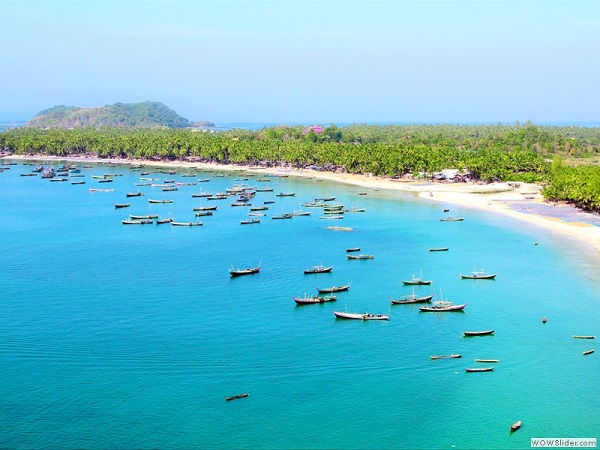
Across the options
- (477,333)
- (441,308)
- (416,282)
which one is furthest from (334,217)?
(477,333)

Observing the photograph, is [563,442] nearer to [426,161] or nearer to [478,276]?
[478,276]

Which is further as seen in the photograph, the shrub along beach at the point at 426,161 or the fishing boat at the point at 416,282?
the shrub along beach at the point at 426,161

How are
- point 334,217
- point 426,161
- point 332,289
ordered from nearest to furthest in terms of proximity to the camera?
point 332,289 → point 334,217 → point 426,161

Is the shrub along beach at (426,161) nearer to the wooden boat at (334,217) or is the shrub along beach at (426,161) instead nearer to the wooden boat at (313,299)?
the wooden boat at (334,217)

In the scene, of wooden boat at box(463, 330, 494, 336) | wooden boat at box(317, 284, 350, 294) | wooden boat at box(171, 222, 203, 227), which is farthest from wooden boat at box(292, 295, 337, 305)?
wooden boat at box(171, 222, 203, 227)

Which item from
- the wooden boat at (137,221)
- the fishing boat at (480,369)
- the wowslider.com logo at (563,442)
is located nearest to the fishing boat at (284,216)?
the wooden boat at (137,221)

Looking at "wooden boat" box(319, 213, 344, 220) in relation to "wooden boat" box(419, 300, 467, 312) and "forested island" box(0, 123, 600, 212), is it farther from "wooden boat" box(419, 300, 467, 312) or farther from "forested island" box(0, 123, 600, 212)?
"wooden boat" box(419, 300, 467, 312)

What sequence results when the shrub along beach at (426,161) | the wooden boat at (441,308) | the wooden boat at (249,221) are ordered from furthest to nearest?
the shrub along beach at (426,161)
the wooden boat at (249,221)
the wooden boat at (441,308)

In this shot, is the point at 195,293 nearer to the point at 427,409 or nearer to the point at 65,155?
the point at 427,409
